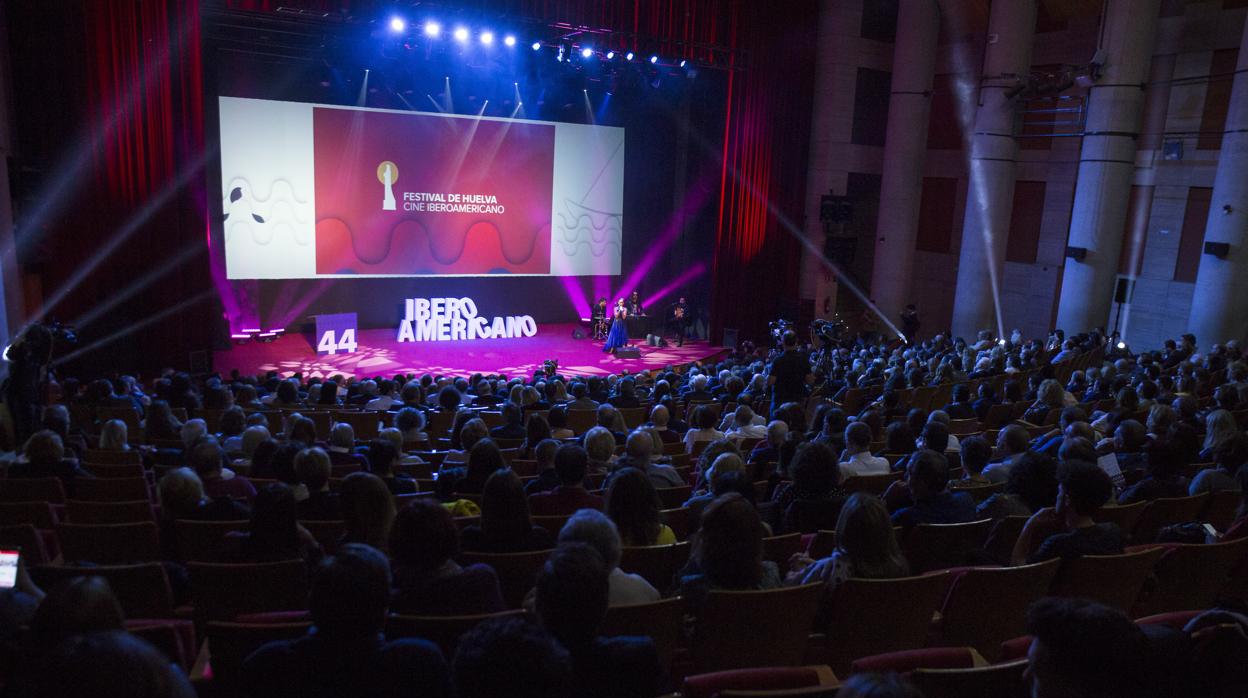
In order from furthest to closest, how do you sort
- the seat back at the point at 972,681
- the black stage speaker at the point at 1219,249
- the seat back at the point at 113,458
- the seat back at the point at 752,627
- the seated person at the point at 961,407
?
the black stage speaker at the point at 1219,249
the seated person at the point at 961,407
the seat back at the point at 113,458
the seat back at the point at 752,627
the seat back at the point at 972,681

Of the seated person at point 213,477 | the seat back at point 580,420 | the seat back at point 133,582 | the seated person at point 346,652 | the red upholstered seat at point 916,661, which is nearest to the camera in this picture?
the seated person at point 346,652

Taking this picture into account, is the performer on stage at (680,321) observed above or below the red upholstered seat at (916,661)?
below

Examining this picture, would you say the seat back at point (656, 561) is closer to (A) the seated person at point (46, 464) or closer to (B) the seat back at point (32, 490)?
(B) the seat back at point (32, 490)

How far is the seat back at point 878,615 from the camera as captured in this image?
307 cm

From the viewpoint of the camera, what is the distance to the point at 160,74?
11383 millimetres

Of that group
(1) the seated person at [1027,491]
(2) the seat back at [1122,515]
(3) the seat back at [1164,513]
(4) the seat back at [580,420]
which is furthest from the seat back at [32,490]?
(3) the seat back at [1164,513]

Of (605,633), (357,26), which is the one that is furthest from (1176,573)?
(357,26)

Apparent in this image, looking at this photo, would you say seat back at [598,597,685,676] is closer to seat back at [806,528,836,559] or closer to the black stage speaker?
seat back at [806,528,836,559]

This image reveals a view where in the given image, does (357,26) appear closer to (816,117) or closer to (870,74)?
(816,117)

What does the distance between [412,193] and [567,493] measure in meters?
12.4

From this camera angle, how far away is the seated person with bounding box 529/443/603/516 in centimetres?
423

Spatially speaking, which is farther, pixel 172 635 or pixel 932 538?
pixel 932 538

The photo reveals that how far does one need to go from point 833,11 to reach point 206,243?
43.3 feet

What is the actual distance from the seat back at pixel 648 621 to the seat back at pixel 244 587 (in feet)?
4.28
